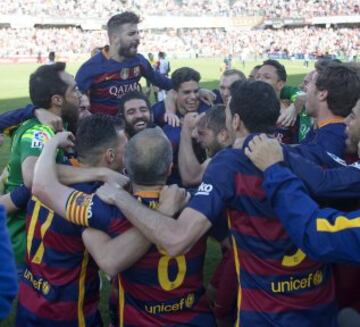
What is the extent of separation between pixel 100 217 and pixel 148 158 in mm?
450

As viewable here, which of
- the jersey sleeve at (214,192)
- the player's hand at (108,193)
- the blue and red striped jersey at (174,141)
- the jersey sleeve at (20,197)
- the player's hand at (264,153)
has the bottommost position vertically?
the blue and red striped jersey at (174,141)

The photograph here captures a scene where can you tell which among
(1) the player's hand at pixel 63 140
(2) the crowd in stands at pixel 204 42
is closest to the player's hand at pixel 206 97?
(1) the player's hand at pixel 63 140

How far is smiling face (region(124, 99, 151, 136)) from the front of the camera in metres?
5.84

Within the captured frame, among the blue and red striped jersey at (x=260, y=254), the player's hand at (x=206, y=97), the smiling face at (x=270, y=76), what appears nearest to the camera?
the blue and red striped jersey at (x=260, y=254)

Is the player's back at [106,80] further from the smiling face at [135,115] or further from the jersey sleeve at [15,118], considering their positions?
the jersey sleeve at [15,118]

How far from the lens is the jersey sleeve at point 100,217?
3062 mm

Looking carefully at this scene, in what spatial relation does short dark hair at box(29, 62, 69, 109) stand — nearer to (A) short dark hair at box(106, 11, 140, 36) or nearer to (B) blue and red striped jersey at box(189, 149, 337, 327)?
(B) blue and red striped jersey at box(189, 149, 337, 327)

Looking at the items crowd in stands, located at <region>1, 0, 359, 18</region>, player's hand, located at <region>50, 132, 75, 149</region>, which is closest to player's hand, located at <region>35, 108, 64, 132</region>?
player's hand, located at <region>50, 132, 75, 149</region>

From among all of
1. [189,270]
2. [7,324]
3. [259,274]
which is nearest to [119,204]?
[189,270]

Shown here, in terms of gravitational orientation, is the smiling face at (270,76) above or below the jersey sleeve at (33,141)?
below

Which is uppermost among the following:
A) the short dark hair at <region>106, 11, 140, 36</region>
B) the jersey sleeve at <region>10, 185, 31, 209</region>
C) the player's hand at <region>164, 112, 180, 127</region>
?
the short dark hair at <region>106, 11, 140, 36</region>

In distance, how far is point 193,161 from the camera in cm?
523

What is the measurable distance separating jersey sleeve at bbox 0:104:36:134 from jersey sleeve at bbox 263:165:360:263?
2.98 m

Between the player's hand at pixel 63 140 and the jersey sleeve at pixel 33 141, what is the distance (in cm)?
35
